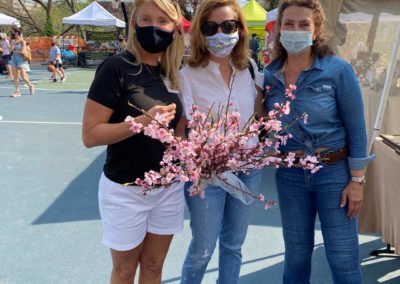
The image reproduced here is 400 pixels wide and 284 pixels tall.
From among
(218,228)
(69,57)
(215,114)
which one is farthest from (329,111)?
(69,57)

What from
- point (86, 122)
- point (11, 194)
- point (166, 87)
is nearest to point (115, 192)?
point (86, 122)

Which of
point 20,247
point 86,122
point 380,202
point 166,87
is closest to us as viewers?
point 86,122

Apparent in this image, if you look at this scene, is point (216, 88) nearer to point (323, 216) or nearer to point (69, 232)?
point (323, 216)

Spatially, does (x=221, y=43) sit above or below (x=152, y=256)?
above

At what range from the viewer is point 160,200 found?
205 centimetres

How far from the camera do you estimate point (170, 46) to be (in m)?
2.08

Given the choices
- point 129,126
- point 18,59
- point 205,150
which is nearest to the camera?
point 205,150

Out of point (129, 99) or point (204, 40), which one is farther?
point (204, 40)

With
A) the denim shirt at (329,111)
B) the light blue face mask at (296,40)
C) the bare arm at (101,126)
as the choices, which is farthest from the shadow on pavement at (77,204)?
the light blue face mask at (296,40)

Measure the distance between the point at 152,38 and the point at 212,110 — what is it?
468mm

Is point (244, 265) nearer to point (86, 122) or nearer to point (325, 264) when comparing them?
point (325, 264)

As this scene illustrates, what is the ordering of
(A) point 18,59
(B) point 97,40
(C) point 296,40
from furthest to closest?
(B) point 97,40
(A) point 18,59
(C) point 296,40

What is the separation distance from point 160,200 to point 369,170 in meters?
1.88

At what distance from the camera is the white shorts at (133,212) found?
1975 mm
